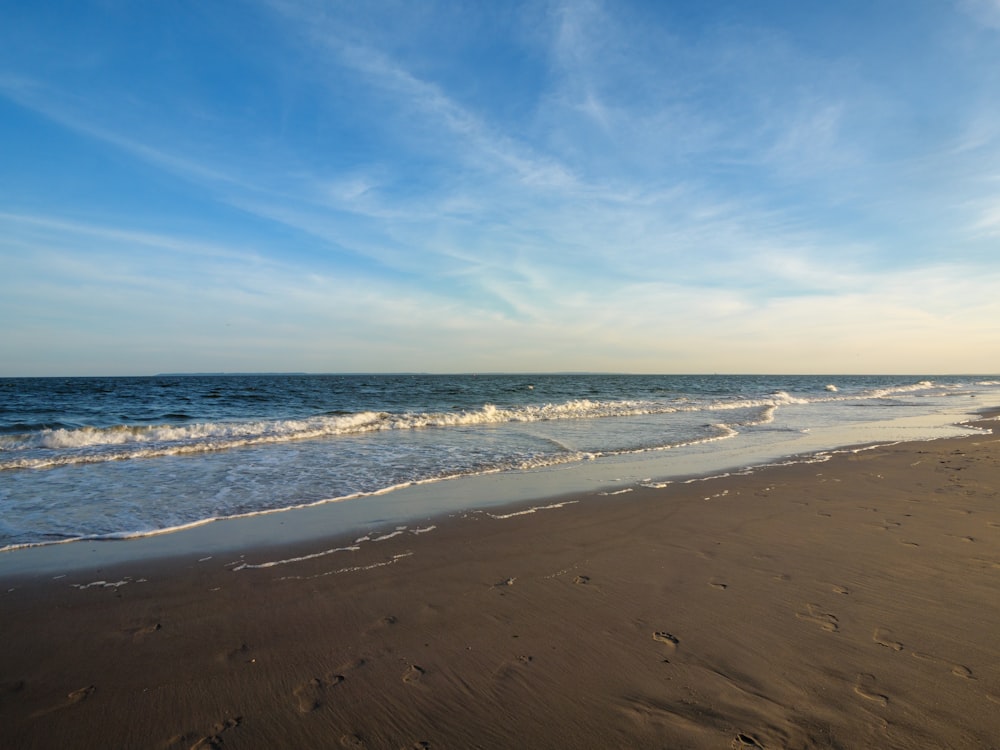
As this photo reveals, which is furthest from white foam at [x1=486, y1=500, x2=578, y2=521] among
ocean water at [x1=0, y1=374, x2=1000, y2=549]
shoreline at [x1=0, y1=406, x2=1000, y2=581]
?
ocean water at [x1=0, y1=374, x2=1000, y2=549]

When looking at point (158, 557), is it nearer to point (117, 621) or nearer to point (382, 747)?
point (117, 621)

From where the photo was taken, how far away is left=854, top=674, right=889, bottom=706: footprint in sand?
9.65 ft

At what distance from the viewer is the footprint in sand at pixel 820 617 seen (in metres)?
3.81

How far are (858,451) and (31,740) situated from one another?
595 inches

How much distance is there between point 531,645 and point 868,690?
1.98 meters

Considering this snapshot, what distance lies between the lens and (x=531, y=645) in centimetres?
363

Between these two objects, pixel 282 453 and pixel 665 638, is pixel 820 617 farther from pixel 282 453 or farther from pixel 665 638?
pixel 282 453

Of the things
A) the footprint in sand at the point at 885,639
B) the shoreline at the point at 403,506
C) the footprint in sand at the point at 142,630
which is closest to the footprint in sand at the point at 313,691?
the footprint in sand at the point at 142,630

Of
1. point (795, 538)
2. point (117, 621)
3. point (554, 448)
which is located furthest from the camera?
point (554, 448)

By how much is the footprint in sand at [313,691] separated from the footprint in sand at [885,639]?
3.54 metres

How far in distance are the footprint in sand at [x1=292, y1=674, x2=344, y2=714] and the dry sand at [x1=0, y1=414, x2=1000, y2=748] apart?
0.01m

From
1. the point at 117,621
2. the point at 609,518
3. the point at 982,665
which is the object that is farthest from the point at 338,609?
the point at 982,665

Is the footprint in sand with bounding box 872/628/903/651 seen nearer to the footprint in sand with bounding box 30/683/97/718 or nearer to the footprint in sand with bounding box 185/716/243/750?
the footprint in sand with bounding box 185/716/243/750

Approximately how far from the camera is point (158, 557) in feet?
18.2
